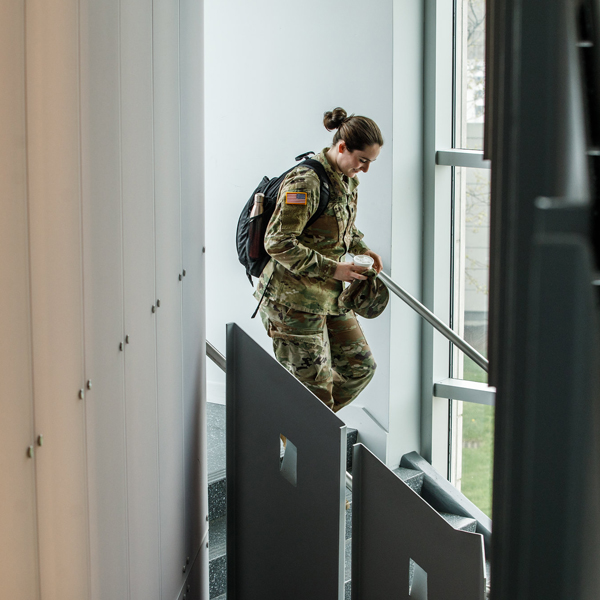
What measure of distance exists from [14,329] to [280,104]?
9.24ft

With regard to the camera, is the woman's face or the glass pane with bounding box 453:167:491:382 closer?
the woman's face

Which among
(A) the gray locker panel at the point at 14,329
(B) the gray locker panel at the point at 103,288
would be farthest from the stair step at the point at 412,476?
(A) the gray locker panel at the point at 14,329

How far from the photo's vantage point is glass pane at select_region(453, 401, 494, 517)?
362cm

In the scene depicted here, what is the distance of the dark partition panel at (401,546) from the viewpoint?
118cm

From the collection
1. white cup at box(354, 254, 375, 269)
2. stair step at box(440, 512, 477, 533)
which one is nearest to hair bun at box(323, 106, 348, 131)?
white cup at box(354, 254, 375, 269)

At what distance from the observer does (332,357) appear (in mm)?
2518

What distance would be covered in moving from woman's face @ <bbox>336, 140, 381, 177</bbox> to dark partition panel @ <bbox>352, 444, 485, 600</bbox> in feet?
A: 4.00

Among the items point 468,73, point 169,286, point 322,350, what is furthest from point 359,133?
point 468,73

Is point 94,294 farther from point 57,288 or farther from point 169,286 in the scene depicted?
point 169,286

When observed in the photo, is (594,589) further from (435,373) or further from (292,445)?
(435,373)

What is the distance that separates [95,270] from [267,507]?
3.03ft

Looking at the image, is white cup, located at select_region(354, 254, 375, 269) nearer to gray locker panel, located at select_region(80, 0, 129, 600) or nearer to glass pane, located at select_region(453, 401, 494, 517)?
gray locker panel, located at select_region(80, 0, 129, 600)

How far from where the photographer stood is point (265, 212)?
7.82ft

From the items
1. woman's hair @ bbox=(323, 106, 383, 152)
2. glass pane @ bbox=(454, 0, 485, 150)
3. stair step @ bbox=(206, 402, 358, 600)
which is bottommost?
stair step @ bbox=(206, 402, 358, 600)
